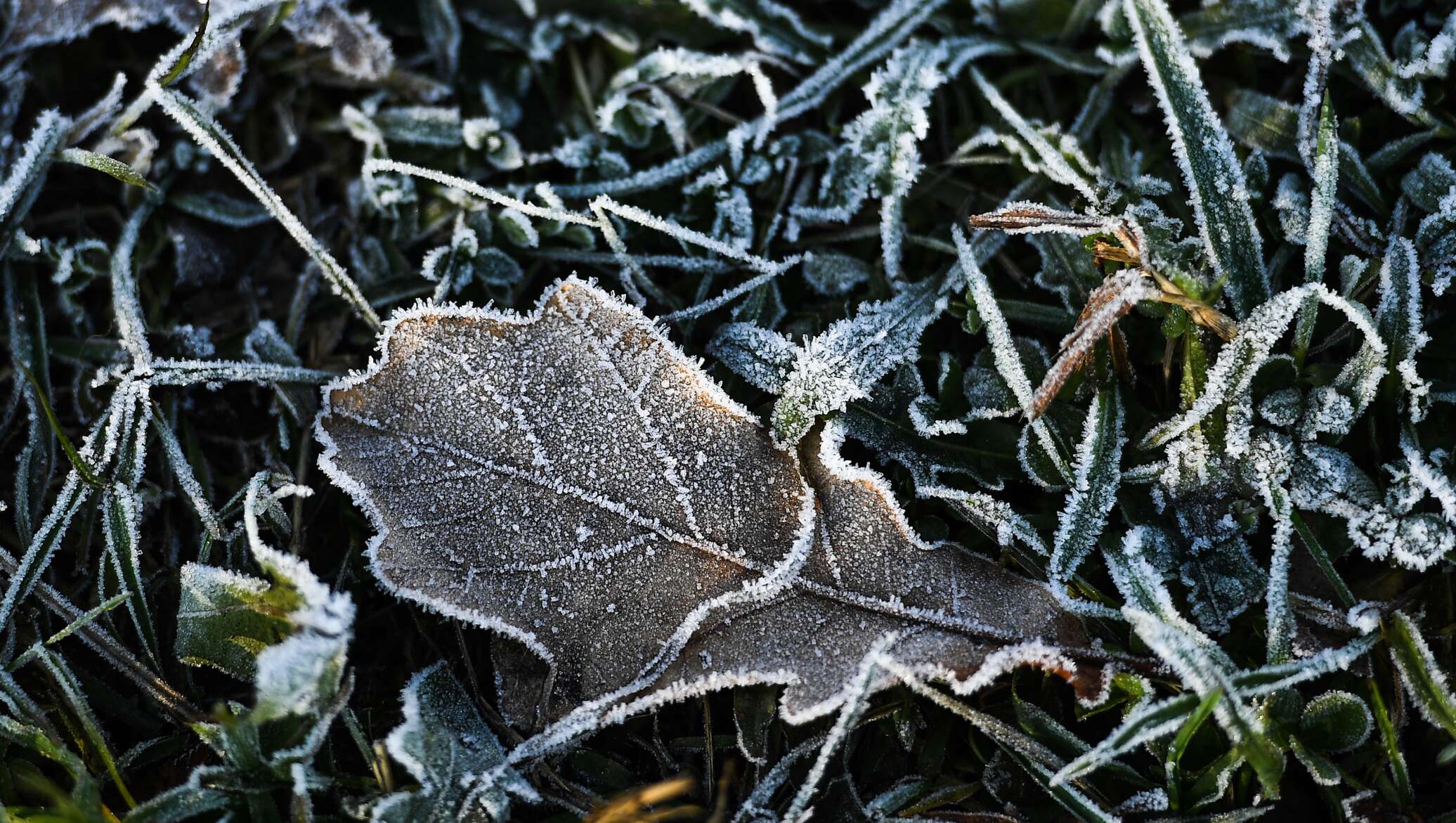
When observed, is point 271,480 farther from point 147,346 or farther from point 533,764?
point 533,764

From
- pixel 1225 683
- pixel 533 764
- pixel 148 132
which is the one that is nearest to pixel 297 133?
pixel 148 132

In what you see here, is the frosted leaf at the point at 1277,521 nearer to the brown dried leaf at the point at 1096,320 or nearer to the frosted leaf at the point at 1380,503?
the frosted leaf at the point at 1380,503

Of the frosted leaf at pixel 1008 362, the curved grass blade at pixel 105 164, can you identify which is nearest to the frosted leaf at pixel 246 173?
the curved grass blade at pixel 105 164

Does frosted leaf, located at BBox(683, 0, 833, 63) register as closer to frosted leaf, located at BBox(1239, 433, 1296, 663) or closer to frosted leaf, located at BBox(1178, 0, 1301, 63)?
frosted leaf, located at BBox(1178, 0, 1301, 63)

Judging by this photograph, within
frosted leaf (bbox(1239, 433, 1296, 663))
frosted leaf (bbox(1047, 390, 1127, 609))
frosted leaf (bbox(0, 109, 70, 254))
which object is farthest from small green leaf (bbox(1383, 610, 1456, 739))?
frosted leaf (bbox(0, 109, 70, 254))

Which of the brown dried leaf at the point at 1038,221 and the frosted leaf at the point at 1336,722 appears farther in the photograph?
the brown dried leaf at the point at 1038,221

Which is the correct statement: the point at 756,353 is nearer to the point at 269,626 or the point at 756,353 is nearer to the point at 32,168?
the point at 269,626

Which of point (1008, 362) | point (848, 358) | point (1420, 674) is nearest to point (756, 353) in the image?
point (848, 358)

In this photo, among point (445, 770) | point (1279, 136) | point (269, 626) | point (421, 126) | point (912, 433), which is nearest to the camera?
point (445, 770)
